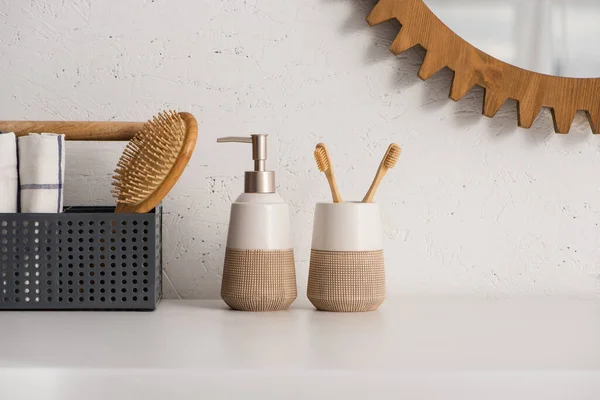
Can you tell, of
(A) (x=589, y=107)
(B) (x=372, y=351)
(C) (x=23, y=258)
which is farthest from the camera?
(A) (x=589, y=107)

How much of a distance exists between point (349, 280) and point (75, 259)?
306mm

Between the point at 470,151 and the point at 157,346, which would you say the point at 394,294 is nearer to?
the point at 470,151

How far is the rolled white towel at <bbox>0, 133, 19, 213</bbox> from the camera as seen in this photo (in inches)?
30.2

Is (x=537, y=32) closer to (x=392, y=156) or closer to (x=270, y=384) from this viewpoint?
(x=392, y=156)

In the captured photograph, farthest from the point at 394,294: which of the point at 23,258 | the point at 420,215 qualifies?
the point at 23,258

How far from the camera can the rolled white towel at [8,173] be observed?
768mm

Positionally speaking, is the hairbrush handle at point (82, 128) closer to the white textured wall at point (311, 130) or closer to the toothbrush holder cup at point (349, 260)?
the white textured wall at point (311, 130)

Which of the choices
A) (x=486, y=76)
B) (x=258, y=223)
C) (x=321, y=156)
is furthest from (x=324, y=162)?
(x=486, y=76)

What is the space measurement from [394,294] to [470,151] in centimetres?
22

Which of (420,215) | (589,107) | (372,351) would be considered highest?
(589,107)

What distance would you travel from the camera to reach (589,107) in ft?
3.03

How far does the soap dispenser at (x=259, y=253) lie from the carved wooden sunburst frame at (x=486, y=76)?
0.94 feet

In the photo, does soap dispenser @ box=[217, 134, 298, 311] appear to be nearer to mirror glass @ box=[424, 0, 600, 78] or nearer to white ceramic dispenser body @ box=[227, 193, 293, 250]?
white ceramic dispenser body @ box=[227, 193, 293, 250]

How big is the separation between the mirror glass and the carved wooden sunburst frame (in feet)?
0.06
